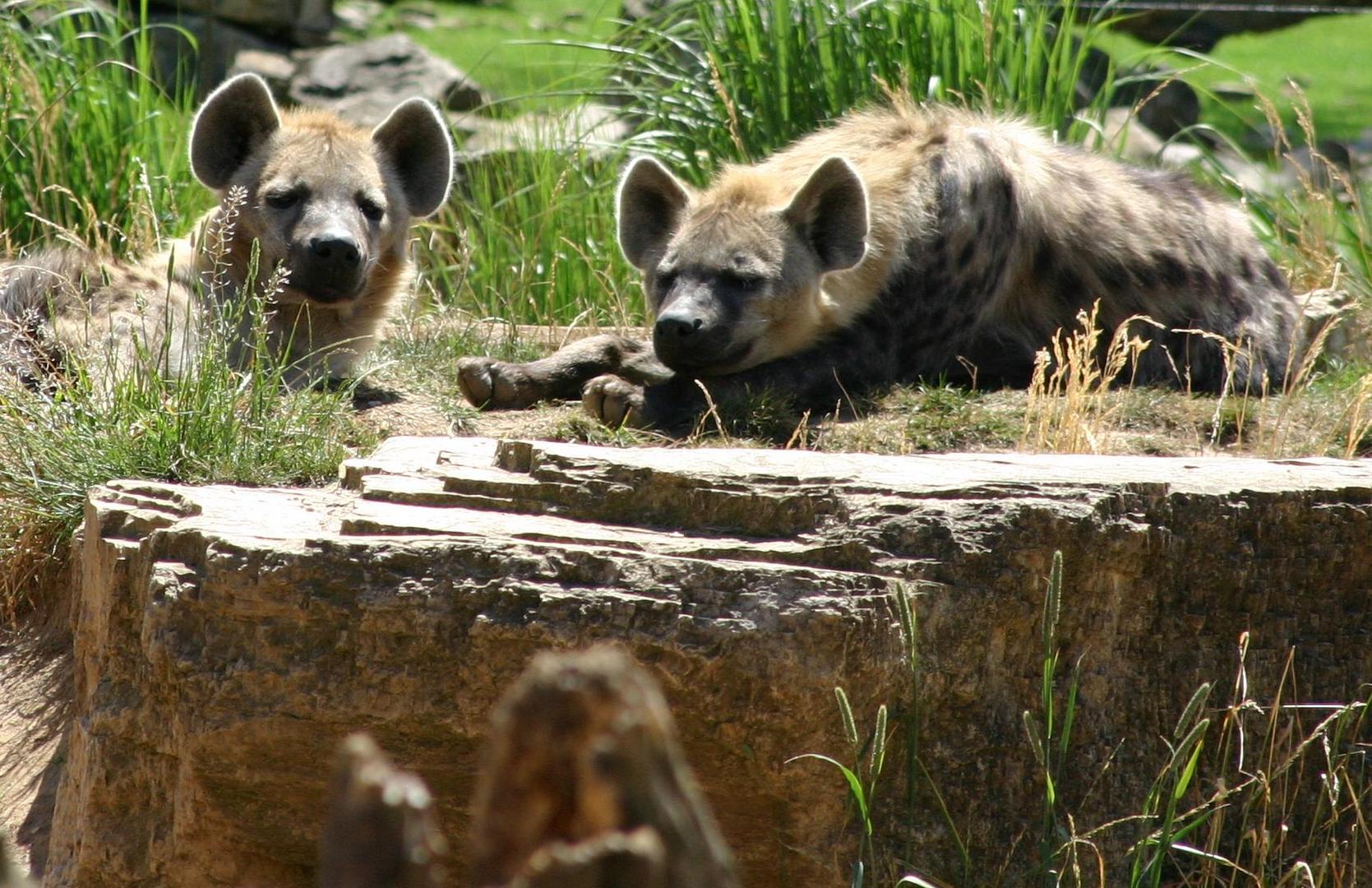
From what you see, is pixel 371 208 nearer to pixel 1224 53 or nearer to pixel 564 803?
pixel 564 803

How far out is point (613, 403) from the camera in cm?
375

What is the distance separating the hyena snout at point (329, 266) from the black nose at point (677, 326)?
29.6 inches

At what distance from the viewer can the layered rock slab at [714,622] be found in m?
2.29

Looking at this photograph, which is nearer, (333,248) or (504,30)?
(333,248)

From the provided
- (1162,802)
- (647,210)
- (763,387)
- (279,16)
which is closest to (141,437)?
(763,387)

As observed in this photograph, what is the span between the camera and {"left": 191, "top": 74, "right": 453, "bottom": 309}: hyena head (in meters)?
3.93

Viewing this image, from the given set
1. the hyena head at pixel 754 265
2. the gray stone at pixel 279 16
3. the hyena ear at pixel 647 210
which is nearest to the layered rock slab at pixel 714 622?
the hyena head at pixel 754 265

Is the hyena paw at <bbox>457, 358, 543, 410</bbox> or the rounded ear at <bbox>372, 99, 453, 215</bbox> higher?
the rounded ear at <bbox>372, 99, 453, 215</bbox>

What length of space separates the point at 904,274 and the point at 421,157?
1329mm

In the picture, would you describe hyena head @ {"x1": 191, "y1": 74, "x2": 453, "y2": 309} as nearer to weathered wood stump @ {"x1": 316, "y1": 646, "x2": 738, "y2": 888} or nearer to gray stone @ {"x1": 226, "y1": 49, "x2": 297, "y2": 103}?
weathered wood stump @ {"x1": 316, "y1": 646, "x2": 738, "y2": 888}

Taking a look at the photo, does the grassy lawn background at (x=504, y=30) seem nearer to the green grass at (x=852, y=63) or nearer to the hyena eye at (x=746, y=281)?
the green grass at (x=852, y=63)

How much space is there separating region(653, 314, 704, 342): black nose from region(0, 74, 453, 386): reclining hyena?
0.76m

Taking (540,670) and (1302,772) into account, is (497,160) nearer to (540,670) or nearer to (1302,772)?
(1302,772)

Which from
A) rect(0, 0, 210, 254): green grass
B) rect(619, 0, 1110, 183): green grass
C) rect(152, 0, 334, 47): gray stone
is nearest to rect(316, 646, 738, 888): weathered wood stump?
rect(0, 0, 210, 254): green grass
